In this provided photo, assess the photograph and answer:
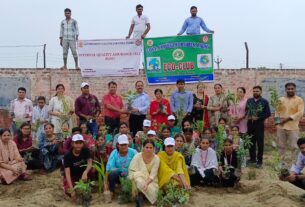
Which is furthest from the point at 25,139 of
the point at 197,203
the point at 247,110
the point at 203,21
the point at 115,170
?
the point at 203,21

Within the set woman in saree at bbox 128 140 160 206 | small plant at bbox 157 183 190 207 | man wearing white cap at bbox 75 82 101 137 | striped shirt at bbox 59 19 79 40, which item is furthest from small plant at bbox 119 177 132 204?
striped shirt at bbox 59 19 79 40

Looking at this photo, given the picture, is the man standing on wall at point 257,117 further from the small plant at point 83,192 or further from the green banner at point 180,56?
the small plant at point 83,192

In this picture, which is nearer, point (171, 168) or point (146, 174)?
point (146, 174)

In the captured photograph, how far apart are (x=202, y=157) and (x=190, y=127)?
2.55ft

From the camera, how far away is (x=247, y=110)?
29.1 feet

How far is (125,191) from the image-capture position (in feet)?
21.2

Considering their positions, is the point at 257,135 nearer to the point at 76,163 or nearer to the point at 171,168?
the point at 171,168

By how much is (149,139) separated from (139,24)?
4708 mm

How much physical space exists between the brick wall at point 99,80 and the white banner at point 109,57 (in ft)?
0.90

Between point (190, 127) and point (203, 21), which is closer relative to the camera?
point (190, 127)

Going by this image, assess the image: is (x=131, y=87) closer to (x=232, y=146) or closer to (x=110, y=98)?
(x=110, y=98)

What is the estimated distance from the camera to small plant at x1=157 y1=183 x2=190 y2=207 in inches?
243

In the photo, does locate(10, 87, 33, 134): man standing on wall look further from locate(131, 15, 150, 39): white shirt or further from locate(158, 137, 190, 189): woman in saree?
locate(131, 15, 150, 39): white shirt

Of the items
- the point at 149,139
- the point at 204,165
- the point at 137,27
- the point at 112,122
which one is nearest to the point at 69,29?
the point at 137,27
